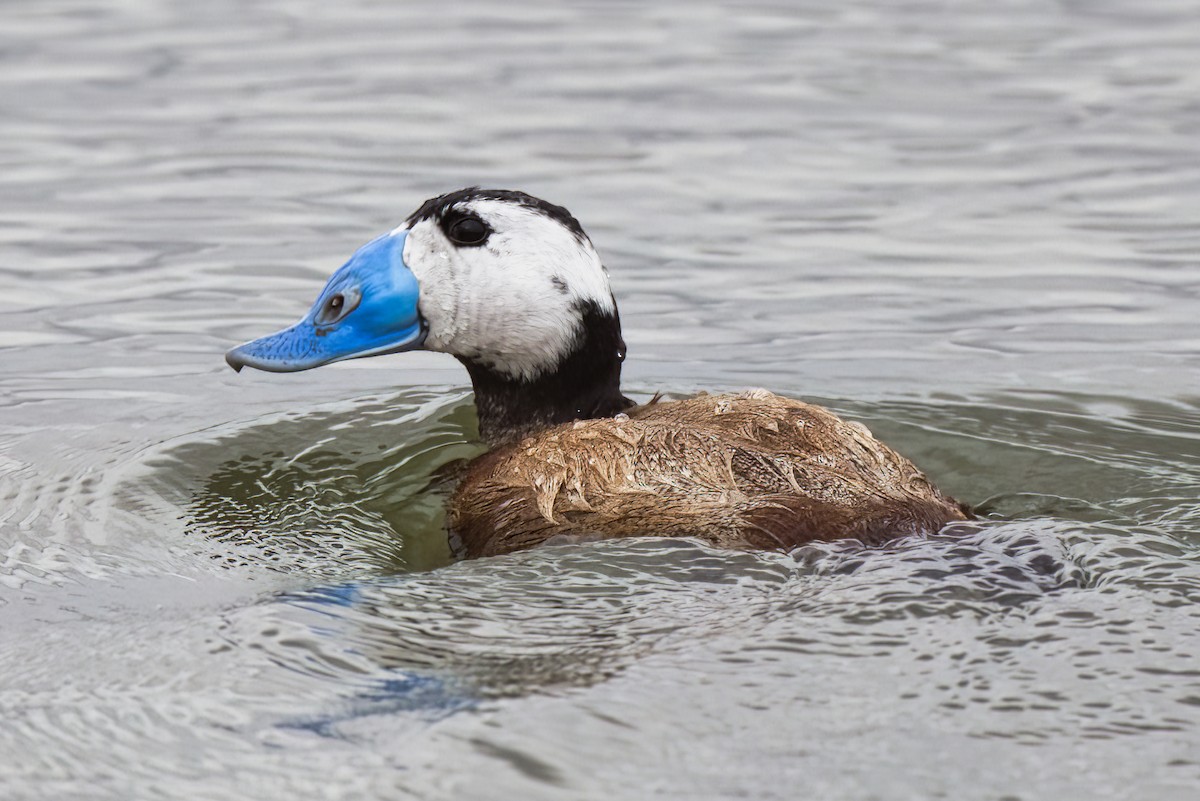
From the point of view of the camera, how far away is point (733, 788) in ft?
14.3

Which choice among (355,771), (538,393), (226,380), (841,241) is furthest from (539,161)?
(355,771)

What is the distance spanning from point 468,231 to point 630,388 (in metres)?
2.17

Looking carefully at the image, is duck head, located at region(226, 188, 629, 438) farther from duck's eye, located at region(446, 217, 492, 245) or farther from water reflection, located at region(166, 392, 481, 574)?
water reflection, located at region(166, 392, 481, 574)

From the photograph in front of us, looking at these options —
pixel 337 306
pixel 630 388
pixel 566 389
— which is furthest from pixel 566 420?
pixel 630 388

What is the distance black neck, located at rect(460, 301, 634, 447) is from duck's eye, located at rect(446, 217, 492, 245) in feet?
1.47

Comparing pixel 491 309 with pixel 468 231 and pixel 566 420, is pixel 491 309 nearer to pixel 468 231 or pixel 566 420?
pixel 468 231

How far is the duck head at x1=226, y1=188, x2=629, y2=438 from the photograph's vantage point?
21.8ft

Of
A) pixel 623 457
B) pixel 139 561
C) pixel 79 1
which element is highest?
pixel 79 1

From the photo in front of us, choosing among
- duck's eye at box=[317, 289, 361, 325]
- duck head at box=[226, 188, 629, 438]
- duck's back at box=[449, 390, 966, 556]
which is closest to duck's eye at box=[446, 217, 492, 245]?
duck head at box=[226, 188, 629, 438]

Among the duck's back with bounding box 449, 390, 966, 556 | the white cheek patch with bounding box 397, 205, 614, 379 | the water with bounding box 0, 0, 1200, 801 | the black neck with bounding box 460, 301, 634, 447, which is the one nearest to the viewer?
the water with bounding box 0, 0, 1200, 801

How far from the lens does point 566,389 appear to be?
22.4ft

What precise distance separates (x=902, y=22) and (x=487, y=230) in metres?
9.48

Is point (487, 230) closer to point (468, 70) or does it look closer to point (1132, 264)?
point (1132, 264)

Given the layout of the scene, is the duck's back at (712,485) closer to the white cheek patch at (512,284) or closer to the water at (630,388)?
the water at (630,388)
